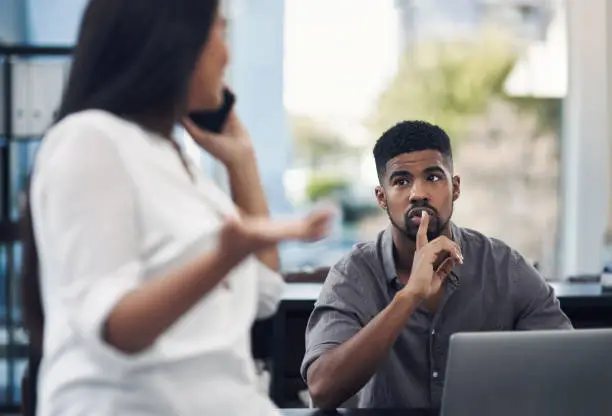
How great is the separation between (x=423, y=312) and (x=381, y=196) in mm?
305

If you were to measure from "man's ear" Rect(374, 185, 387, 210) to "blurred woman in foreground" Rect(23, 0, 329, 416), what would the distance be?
119cm

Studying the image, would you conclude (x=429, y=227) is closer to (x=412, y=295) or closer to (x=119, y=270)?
(x=412, y=295)

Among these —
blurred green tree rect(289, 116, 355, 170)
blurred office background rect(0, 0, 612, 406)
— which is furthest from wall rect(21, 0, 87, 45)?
blurred green tree rect(289, 116, 355, 170)

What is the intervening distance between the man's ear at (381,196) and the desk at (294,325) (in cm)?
57

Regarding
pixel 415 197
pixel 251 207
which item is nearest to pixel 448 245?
pixel 415 197

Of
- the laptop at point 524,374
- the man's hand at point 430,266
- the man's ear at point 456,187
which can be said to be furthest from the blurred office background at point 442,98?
the laptop at point 524,374

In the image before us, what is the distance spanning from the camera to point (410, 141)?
209cm

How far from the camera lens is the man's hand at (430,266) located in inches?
71.1

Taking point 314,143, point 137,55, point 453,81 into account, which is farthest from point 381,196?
point 453,81

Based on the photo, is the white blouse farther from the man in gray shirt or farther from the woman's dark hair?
the man in gray shirt

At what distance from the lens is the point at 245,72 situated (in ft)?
15.5

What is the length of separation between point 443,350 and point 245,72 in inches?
119

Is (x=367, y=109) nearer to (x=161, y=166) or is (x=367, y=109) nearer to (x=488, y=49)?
(x=488, y=49)

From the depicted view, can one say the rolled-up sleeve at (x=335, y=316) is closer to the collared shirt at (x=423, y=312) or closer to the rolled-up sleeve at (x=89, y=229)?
the collared shirt at (x=423, y=312)
